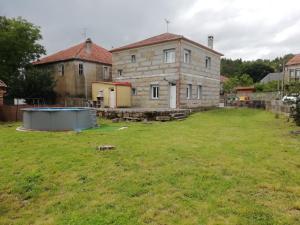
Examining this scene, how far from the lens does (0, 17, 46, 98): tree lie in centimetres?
2703

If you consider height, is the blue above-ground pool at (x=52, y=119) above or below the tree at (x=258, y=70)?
below

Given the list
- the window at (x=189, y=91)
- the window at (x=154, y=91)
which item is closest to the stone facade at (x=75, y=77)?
the window at (x=154, y=91)

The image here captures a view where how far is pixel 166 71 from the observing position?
23.2 meters

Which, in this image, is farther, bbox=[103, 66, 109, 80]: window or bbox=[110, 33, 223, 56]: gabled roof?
bbox=[103, 66, 109, 80]: window

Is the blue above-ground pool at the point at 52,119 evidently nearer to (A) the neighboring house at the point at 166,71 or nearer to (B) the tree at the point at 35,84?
(A) the neighboring house at the point at 166,71

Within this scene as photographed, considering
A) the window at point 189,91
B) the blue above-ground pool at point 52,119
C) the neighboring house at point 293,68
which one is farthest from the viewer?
the neighboring house at point 293,68

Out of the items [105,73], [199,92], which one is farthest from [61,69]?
[199,92]

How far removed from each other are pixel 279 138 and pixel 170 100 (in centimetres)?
1365

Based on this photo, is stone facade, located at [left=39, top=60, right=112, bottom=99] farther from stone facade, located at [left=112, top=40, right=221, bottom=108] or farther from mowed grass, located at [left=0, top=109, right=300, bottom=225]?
mowed grass, located at [left=0, top=109, right=300, bottom=225]

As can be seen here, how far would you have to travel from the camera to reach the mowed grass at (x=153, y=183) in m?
4.52

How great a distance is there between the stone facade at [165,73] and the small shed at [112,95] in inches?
28.8

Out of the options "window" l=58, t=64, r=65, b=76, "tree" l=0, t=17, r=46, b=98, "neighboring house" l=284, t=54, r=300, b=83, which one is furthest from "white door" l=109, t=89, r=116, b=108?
"neighboring house" l=284, t=54, r=300, b=83

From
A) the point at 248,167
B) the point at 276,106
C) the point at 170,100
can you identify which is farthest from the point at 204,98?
the point at 248,167

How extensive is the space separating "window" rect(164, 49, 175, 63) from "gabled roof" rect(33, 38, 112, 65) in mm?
9572
